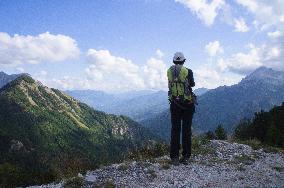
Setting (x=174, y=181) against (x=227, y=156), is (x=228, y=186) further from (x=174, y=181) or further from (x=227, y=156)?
(x=227, y=156)

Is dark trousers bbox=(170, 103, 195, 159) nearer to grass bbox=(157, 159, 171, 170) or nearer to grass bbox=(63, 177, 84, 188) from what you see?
grass bbox=(157, 159, 171, 170)

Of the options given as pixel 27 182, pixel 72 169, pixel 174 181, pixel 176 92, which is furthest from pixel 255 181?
pixel 27 182

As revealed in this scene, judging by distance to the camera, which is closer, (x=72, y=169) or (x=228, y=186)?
(x=228, y=186)

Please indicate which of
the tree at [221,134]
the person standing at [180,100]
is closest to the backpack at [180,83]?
the person standing at [180,100]

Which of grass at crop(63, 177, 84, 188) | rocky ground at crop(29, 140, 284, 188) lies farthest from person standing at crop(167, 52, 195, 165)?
grass at crop(63, 177, 84, 188)

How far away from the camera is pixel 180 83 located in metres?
12.3

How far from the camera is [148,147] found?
49.5 feet

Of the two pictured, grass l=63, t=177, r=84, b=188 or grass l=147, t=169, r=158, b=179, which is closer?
grass l=63, t=177, r=84, b=188

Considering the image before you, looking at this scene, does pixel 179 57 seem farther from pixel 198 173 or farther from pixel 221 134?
pixel 221 134

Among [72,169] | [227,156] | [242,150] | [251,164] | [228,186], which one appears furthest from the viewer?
[242,150]

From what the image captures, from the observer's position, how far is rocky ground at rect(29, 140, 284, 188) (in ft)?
33.4

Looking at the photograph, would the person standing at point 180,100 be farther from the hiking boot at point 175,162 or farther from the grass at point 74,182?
the grass at point 74,182

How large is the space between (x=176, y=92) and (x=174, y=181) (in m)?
3.11

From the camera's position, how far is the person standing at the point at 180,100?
12271mm
